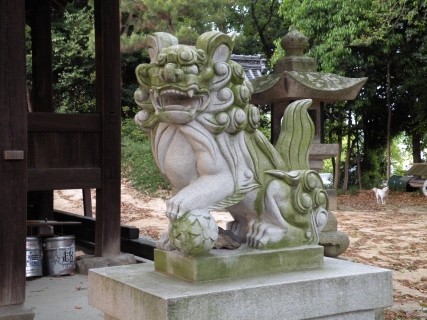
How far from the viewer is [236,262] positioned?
113 inches

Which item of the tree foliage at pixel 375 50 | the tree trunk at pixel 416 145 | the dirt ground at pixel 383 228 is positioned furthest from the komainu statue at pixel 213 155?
the tree trunk at pixel 416 145

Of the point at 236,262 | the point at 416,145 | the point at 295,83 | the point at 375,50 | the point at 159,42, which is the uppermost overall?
the point at 375,50

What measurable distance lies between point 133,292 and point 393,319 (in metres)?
3.51

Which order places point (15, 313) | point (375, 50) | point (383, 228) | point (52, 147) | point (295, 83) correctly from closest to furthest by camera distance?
point (15, 313) → point (52, 147) → point (295, 83) → point (383, 228) → point (375, 50)

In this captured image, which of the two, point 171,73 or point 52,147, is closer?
point 171,73

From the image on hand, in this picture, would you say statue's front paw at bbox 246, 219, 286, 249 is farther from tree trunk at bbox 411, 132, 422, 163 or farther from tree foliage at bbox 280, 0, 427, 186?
tree trunk at bbox 411, 132, 422, 163

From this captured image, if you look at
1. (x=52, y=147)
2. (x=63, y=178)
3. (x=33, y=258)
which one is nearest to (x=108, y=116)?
(x=52, y=147)

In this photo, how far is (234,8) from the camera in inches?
854

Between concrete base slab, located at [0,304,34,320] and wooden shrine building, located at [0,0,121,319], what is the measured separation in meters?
0.02

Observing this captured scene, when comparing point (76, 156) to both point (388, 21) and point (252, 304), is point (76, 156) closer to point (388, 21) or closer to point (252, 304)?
point (252, 304)

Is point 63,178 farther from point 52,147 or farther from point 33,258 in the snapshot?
point 33,258

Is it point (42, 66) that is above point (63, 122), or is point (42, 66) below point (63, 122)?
above

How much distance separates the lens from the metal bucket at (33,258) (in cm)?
666

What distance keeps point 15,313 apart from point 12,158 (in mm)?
1340
